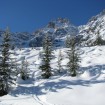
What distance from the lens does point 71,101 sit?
27.9 m

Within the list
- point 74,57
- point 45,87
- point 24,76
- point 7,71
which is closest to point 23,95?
point 45,87


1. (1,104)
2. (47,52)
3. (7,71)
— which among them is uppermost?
(47,52)

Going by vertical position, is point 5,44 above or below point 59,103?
above

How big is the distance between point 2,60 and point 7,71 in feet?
6.83

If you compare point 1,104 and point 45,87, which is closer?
point 1,104

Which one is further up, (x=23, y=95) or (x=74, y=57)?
(x=74, y=57)

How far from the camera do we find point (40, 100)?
2928cm

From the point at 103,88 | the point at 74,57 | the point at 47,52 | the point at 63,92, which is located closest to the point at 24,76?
the point at 47,52

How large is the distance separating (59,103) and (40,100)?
3214 mm

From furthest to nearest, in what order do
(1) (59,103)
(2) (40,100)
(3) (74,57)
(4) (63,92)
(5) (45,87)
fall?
(3) (74,57) → (5) (45,87) → (4) (63,92) → (2) (40,100) → (1) (59,103)

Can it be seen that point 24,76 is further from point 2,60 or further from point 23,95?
point 23,95

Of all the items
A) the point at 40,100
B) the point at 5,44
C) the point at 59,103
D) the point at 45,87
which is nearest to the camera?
the point at 59,103

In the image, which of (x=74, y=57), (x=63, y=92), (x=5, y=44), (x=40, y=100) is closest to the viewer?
(x=40, y=100)

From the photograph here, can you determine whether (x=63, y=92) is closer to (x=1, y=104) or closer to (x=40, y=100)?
(x=40, y=100)
